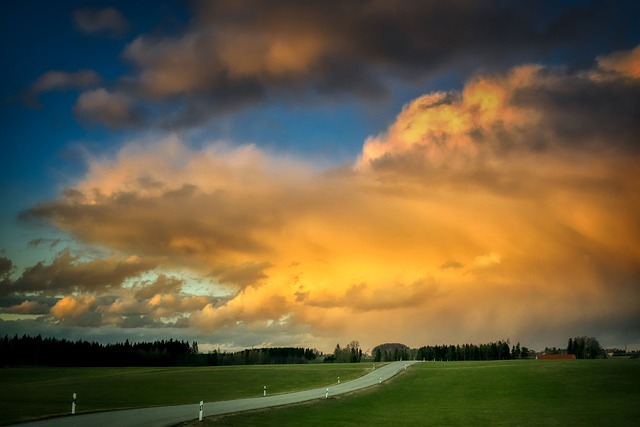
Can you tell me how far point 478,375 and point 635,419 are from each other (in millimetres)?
46378

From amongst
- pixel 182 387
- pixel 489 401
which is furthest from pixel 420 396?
pixel 182 387

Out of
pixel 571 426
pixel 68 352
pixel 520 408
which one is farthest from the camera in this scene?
pixel 68 352

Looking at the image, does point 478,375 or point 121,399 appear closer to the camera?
point 121,399

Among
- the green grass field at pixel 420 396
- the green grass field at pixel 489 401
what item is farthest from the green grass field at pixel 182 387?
the green grass field at pixel 489 401

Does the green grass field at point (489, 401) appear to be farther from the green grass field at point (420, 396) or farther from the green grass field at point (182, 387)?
the green grass field at point (182, 387)

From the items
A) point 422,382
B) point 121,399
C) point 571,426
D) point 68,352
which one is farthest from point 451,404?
point 68,352

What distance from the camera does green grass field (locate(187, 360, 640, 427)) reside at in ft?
141

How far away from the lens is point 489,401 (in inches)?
2422

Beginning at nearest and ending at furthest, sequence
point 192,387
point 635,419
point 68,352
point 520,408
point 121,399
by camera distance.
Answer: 1. point 635,419
2. point 520,408
3. point 121,399
4. point 192,387
5. point 68,352

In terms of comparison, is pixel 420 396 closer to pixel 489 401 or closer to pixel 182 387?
pixel 489 401

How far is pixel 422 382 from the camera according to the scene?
84.7m

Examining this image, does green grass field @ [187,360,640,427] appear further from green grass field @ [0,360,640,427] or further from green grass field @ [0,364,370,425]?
green grass field @ [0,364,370,425]

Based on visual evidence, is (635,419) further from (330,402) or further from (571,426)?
(330,402)

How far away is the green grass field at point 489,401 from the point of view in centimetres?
4294
